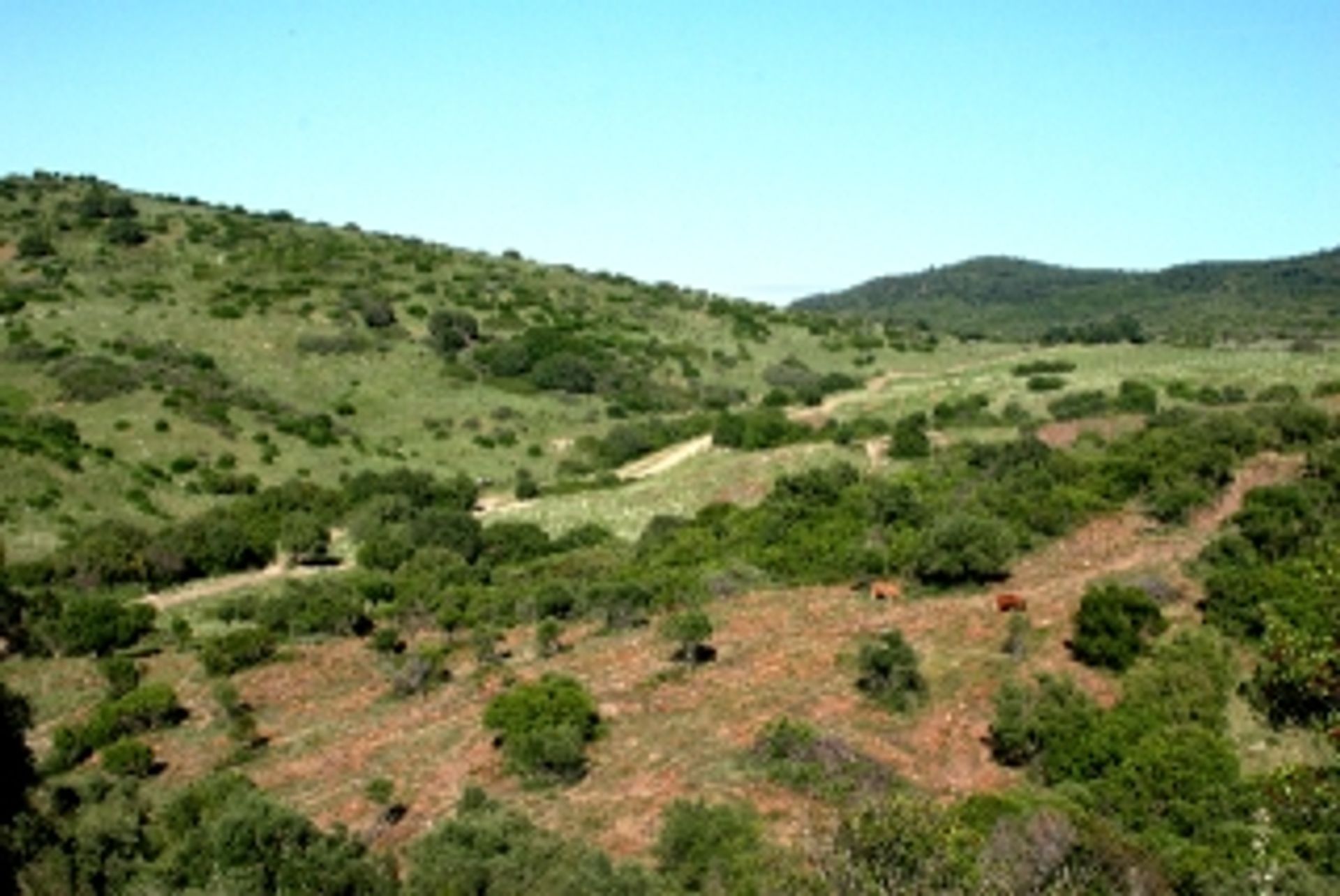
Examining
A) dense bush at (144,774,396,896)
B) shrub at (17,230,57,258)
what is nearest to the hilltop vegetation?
dense bush at (144,774,396,896)

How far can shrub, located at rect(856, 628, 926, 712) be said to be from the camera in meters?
24.4

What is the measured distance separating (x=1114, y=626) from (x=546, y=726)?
1113 cm

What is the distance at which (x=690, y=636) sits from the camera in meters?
27.1

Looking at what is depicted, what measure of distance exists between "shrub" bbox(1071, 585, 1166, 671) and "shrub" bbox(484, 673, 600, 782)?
9.63 metres

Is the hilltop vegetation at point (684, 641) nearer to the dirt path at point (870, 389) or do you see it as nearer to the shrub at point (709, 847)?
the shrub at point (709, 847)

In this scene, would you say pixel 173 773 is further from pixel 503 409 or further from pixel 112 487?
pixel 503 409

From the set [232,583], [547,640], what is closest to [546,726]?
[547,640]

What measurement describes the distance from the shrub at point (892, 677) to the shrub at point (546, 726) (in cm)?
514

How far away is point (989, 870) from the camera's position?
599 inches

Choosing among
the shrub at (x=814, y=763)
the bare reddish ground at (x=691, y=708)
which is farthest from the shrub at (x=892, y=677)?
the shrub at (x=814, y=763)

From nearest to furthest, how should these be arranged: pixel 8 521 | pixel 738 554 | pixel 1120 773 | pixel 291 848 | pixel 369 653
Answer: pixel 291 848
pixel 1120 773
pixel 369 653
pixel 738 554
pixel 8 521

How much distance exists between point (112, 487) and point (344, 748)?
107 ft

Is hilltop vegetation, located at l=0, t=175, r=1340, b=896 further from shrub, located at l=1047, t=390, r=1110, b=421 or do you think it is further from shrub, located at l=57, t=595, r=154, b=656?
shrub, located at l=1047, t=390, r=1110, b=421

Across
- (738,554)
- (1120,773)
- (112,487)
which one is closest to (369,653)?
(738,554)
